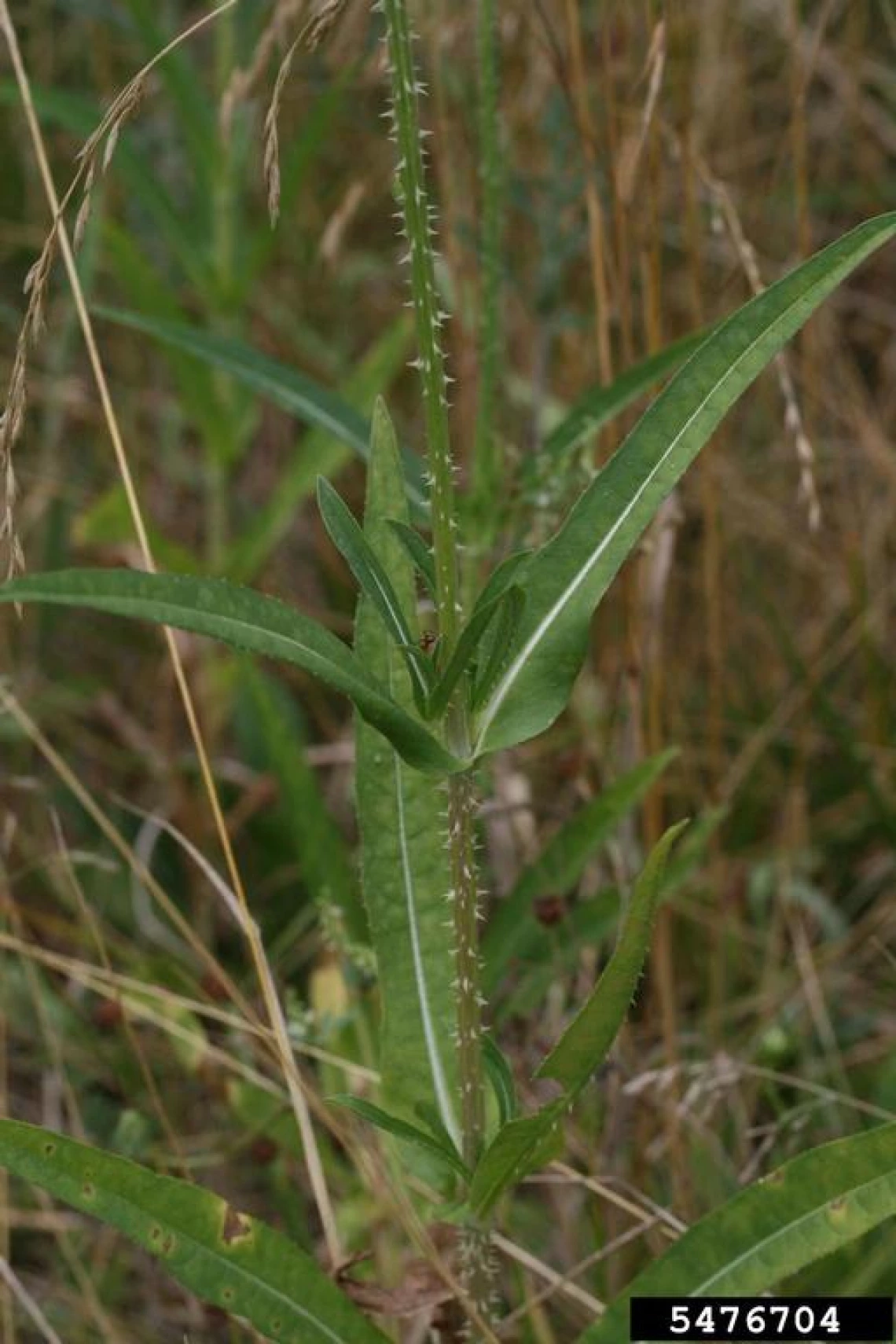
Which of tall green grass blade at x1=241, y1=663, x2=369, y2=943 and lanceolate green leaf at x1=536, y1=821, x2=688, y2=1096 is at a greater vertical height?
lanceolate green leaf at x1=536, y1=821, x2=688, y2=1096

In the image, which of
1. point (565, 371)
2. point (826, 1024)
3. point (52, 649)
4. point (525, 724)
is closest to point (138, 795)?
point (52, 649)

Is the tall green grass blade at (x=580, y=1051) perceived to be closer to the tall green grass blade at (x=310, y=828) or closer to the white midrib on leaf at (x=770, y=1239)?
the white midrib on leaf at (x=770, y=1239)

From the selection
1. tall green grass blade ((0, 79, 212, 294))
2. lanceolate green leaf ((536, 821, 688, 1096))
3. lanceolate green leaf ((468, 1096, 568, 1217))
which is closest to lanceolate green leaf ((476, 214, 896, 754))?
lanceolate green leaf ((536, 821, 688, 1096))

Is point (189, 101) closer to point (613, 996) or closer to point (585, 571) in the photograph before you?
point (585, 571)

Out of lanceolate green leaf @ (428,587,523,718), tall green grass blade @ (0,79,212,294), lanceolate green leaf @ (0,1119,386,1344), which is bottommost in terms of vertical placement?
lanceolate green leaf @ (0,1119,386,1344)

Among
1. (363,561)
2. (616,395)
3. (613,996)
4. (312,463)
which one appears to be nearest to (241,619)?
(363,561)

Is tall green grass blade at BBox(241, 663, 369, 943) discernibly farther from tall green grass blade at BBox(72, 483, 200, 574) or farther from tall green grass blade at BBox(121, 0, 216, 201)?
tall green grass blade at BBox(121, 0, 216, 201)

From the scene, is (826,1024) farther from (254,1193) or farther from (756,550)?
(756,550)
